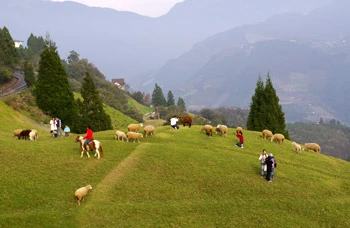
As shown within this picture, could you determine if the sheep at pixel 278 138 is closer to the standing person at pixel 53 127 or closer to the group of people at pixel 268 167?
the group of people at pixel 268 167

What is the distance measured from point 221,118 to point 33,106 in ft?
387

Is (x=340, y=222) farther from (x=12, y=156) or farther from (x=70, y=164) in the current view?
(x=12, y=156)

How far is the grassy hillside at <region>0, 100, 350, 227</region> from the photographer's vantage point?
70.0 ft

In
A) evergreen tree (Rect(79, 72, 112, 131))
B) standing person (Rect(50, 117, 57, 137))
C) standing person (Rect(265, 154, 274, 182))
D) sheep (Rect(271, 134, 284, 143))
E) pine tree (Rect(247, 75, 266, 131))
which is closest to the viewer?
standing person (Rect(265, 154, 274, 182))

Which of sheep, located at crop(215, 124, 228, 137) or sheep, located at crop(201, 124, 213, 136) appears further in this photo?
sheep, located at crop(215, 124, 228, 137)

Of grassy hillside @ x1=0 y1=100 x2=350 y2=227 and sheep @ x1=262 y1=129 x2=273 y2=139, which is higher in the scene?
sheep @ x1=262 y1=129 x2=273 y2=139

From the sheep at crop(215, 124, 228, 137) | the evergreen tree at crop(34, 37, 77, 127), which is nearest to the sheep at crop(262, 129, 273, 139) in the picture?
the sheep at crop(215, 124, 228, 137)

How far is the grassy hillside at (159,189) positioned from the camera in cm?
2133

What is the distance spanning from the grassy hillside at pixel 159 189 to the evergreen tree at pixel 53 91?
63.2ft

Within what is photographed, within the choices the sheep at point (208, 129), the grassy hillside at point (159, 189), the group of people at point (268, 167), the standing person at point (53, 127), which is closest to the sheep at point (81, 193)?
the grassy hillside at point (159, 189)

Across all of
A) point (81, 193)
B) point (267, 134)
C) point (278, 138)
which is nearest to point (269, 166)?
point (278, 138)

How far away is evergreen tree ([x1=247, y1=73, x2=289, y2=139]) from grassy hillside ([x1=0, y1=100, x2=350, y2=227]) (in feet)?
74.9

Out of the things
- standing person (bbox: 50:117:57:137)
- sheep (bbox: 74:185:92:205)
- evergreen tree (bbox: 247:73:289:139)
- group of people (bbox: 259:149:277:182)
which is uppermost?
evergreen tree (bbox: 247:73:289:139)

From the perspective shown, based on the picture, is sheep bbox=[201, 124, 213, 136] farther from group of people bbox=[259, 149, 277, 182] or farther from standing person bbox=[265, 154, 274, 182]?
standing person bbox=[265, 154, 274, 182]
